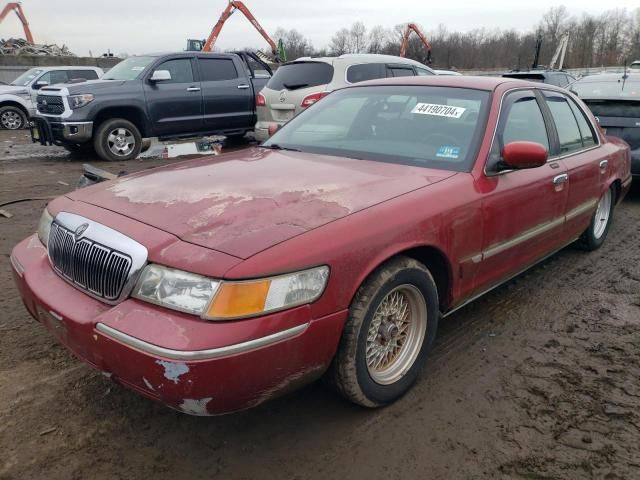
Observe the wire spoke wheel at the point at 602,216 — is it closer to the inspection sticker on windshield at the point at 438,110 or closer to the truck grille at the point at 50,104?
the inspection sticker on windshield at the point at 438,110

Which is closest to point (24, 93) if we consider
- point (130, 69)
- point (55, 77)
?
point (55, 77)

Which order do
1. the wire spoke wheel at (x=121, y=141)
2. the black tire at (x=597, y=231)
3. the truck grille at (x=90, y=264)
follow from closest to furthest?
the truck grille at (x=90, y=264)
the black tire at (x=597, y=231)
the wire spoke wheel at (x=121, y=141)

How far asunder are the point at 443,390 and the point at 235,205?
145cm

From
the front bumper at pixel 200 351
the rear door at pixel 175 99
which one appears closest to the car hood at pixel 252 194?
the front bumper at pixel 200 351

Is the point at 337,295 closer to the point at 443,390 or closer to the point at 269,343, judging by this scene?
the point at 269,343

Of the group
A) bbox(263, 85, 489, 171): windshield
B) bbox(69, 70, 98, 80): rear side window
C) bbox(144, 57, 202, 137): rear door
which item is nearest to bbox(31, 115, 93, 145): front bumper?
bbox(144, 57, 202, 137): rear door

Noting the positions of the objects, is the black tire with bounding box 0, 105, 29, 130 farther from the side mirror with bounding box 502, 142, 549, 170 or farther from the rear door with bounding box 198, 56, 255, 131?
the side mirror with bounding box 502, 142, 549, 170

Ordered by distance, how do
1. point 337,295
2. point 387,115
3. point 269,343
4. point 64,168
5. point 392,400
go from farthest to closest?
point 64,168, point 387,115, point 392,400, point 337,295, point 269,343

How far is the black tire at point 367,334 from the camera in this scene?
7.55 ft

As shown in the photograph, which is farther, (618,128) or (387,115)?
(618,128)

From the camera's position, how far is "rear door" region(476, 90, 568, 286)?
3.06 metres

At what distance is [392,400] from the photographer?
8.68 feet

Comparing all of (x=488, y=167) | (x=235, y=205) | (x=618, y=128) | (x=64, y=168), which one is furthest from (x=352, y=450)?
(x=64, y=168)

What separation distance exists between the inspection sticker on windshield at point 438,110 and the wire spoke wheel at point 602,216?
2.30 metres
